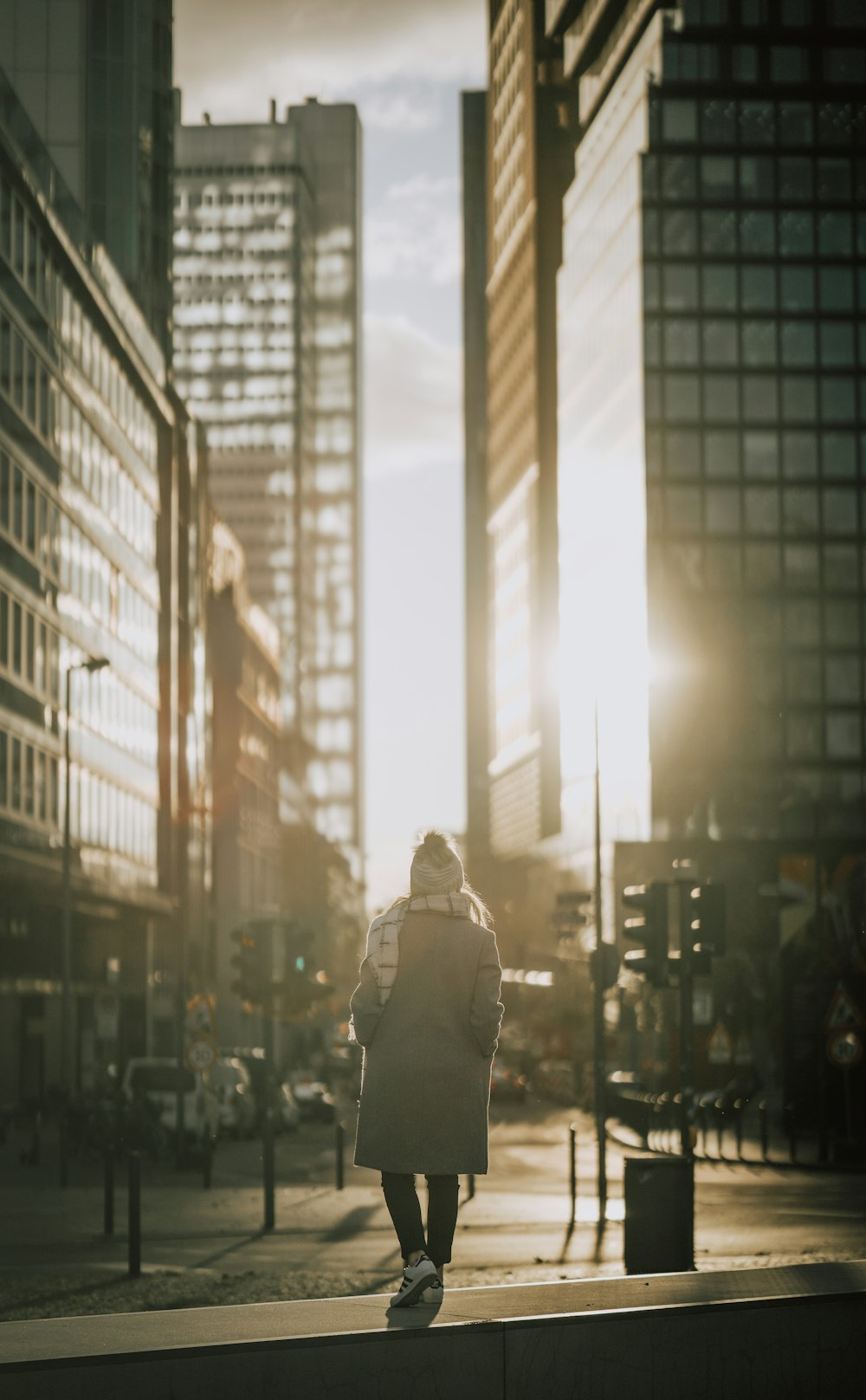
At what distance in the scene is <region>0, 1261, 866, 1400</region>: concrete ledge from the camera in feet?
20.3

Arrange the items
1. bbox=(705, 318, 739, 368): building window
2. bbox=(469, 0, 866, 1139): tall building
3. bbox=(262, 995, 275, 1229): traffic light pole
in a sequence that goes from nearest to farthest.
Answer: bbox=(262, 995, 275, 1229): traffic light pole, bbox=(469, 0, 866, 1139): tall building, bbox=(705, 318, 739, 368): building window

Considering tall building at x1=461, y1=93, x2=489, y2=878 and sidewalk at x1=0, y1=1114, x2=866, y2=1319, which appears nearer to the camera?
sidewalk at x1=0, y1=1114, x2=866, y2=1319

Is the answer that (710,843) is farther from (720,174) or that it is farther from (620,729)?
(720,174)

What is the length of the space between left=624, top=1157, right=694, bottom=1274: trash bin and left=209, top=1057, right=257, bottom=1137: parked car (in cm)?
2727

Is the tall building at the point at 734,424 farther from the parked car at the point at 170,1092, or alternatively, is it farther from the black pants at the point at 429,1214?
the black pants at the point at 429,1214

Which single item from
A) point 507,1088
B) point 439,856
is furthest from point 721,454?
point 439,856

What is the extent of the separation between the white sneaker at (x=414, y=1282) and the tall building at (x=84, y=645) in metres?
33.0

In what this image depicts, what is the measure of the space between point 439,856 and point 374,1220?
14.6 m

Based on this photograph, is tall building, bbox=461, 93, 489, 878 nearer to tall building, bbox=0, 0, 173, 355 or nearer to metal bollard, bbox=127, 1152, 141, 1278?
tall building, bbox=0, 0, 173, 355

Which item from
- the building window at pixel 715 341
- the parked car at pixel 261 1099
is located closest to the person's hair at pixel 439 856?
the parked car at pixel 261 1099

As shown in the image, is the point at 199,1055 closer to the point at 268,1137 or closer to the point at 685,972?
the point at 268,1137

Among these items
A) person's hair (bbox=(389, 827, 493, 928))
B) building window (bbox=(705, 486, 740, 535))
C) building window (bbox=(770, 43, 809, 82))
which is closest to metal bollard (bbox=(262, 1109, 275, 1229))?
person's hair (bbox=(389, 827, 493, 928))

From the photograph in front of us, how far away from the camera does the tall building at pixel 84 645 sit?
48688 millimetres

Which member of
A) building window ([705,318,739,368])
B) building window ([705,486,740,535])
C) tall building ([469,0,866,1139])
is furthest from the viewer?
building window ([705,318,739,368])
